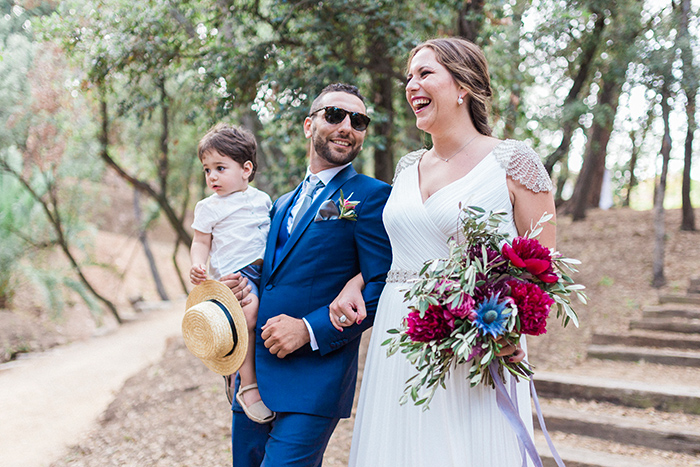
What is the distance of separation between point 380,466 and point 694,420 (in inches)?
156

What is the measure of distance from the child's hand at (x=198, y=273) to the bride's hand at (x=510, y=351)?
1322 mm

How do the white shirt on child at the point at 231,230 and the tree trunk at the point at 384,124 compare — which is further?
the tree trunk at the point at 384,124

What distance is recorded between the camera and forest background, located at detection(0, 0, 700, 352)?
206 inches

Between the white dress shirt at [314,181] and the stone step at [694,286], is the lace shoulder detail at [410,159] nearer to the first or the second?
the white dress shirt at [314,181]

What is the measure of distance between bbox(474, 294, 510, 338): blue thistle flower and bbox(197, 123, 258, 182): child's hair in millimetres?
1451

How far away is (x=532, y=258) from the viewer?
169 cm

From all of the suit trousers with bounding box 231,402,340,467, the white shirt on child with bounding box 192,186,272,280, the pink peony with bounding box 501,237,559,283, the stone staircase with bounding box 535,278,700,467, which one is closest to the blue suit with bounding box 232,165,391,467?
the suit trousers with bounding box 231,402,340,467

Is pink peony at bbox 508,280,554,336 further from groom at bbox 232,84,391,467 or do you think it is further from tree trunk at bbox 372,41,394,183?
tree trunk at bbox 372,41,394,183

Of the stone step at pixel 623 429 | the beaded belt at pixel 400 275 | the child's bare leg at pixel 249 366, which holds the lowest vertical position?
the stone step at pixel 623 429

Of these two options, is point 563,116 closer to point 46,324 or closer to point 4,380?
point 4,380

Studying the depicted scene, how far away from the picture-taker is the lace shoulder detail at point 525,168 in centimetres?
195

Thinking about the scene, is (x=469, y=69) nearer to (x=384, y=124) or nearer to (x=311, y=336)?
(x=311, y=336)

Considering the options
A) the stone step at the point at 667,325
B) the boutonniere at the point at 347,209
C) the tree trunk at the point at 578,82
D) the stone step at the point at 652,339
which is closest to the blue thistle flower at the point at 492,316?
the boutonniere at the point at 347,209

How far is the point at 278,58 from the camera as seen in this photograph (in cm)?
552
